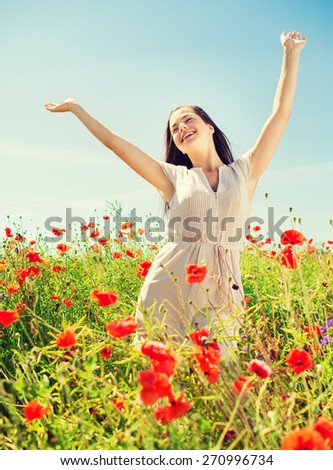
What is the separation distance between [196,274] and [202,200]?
84cm

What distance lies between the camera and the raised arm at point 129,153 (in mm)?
2844

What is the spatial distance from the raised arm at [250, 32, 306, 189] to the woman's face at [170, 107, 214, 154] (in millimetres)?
319

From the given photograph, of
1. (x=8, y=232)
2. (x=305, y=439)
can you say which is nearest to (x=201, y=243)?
(x=305, y=439)

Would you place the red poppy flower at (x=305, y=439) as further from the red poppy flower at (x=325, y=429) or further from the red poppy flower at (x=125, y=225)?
the red poppy flower at (x=125, y=225)

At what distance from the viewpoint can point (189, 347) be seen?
175 centimetres

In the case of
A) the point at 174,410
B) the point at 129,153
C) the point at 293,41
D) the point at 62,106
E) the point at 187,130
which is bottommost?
the point at 174,410

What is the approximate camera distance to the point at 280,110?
2.79 meters

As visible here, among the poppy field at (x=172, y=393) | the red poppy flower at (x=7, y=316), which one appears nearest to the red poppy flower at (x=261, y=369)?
the poppy field at (x=172, y=393)

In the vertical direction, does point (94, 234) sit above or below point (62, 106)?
below

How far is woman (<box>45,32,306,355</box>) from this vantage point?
8.72 ft

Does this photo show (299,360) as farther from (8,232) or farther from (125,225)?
(8,232)
